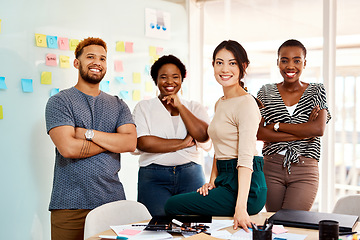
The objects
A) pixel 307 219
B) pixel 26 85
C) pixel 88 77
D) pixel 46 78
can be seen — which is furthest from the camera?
pixel 46 78

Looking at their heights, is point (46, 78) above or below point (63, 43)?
below

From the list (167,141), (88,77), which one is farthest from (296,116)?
(88,77)

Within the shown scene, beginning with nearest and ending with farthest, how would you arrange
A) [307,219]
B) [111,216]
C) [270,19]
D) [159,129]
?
[307,219] → [111,216] → [159,129] → [270,19]

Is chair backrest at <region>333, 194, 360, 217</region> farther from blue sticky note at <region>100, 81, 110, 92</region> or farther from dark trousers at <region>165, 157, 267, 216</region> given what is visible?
blue sticky note at <region>100, 81, 110, 92</region>

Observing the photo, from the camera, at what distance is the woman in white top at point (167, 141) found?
2.90 meters

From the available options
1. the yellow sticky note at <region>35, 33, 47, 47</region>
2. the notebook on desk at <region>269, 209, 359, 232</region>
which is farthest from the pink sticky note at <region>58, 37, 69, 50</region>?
the notebook on desk at <region>269, 209, 359, 232</region>

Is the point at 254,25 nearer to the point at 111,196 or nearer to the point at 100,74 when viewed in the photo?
the point at 100,74

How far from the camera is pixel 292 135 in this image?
279 centimetres

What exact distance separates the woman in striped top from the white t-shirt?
1.68 feet

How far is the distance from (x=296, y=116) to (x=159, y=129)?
930 millimetres

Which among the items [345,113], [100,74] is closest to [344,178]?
[345,113]

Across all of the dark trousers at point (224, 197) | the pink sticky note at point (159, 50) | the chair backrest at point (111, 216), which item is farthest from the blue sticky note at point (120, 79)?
the dark trousers at point (224, 197)

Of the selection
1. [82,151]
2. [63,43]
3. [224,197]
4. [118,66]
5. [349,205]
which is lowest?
[349,205]

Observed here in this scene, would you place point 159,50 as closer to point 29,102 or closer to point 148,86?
point 148,86
